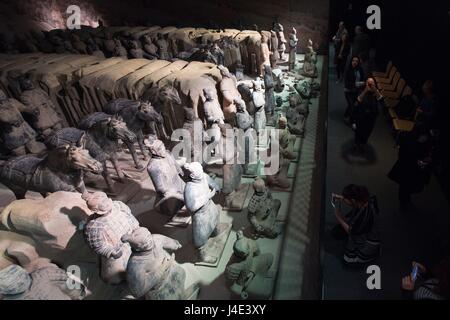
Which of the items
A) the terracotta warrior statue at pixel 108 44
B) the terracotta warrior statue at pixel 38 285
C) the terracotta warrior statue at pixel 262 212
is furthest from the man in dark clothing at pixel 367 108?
the terracotta warrior statue at pixel 108 44

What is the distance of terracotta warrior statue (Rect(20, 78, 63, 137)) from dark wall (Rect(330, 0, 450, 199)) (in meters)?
6.91

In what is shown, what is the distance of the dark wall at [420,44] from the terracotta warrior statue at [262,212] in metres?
2.75

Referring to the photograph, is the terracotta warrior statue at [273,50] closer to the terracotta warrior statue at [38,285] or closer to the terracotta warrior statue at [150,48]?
the terracotta warrior statue at [150,48]

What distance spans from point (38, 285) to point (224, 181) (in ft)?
8.82

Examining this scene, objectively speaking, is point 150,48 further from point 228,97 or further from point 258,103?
point 258,103

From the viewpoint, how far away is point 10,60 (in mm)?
8578

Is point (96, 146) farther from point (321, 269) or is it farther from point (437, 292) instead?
point (437, 292)

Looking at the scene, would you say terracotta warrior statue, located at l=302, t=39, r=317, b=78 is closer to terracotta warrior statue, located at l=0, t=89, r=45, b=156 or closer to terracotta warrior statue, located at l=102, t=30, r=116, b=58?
terracotta warrior statue, located at l=102, t=30, r=116, b=58

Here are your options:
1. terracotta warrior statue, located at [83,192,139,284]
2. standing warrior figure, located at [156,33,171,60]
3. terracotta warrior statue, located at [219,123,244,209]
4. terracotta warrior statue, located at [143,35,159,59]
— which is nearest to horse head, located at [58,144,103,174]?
terracotta warrior statue, located at [83,192,139,284]

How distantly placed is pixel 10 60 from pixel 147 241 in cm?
822

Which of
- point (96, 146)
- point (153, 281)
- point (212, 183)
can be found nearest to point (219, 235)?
point (212, 183)

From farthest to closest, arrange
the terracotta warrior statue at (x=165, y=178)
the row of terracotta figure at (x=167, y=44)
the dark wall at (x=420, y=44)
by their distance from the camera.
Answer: the row of terracotta figure at (x=167, y=44), the dark wall at (x=420, y=44), the terracotta warrior statue at (x=165, y=178)

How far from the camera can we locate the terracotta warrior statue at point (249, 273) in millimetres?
3467

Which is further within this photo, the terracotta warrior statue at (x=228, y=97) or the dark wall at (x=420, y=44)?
the terracotta warrior statue at (x=228, y=97)
